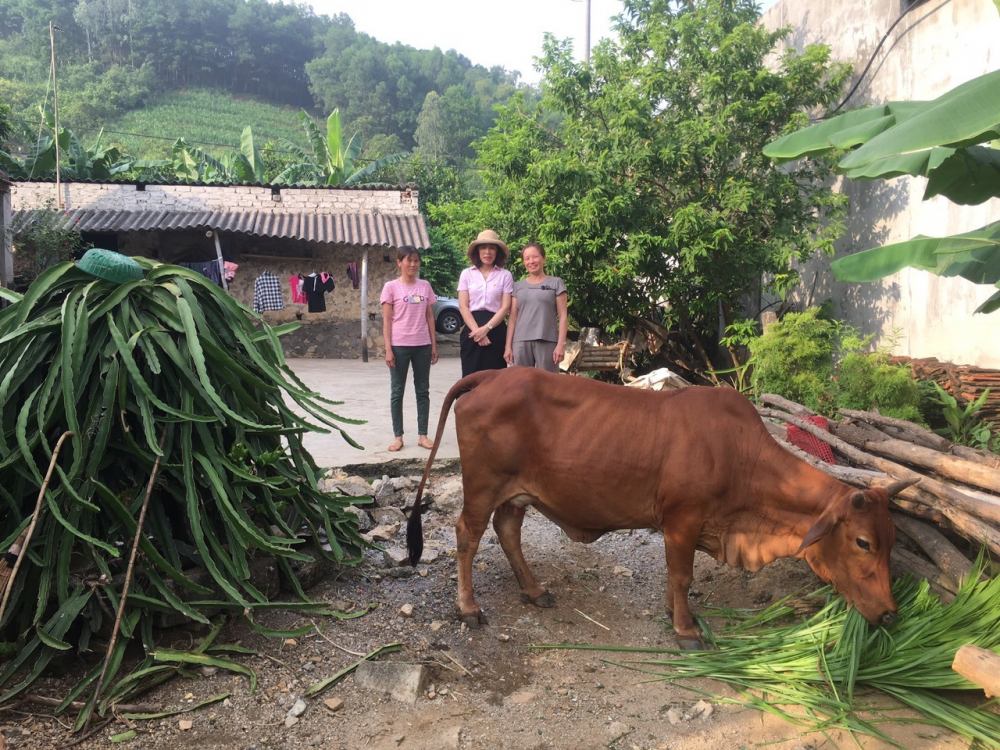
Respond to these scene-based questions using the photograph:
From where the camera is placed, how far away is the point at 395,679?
135 inches

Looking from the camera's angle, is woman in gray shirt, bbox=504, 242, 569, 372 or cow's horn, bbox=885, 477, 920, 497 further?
woman in gray shirt, bbox=504, 242, 569, 372

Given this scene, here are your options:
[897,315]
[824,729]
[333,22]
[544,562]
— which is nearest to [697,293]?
[897,315]

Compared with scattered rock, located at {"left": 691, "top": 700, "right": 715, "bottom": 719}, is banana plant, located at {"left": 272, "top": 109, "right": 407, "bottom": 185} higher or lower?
higher

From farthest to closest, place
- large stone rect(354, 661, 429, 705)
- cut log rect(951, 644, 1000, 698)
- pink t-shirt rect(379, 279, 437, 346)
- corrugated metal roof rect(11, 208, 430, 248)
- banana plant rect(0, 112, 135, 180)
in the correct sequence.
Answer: banana plant rect(0, 112, 135, 180)
corrugated metal roof rect(11, 208, 430, 248)
pink t-shirt rect(379, 279, 437, 346)
large stone rect(354, 661, 429, 705)
cut log rect(951, 644, 1000, 698)

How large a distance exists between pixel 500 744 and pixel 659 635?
4.10 ft

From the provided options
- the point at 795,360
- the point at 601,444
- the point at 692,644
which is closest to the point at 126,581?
the point at 601,444

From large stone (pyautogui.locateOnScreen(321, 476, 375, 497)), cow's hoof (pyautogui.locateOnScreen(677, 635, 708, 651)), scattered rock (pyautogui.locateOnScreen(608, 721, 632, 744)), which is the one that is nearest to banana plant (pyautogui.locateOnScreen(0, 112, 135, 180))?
large stone (pyautogui.locateOnScreen(321, 476, 375, 497))

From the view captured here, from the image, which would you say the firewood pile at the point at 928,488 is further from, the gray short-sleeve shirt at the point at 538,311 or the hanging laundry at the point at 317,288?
the hanging laundry at the point at 317,288

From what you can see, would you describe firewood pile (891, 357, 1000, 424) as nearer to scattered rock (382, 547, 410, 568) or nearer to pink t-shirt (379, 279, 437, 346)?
pink t-shirt (379, 279, 437, 346)

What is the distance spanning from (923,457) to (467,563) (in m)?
2.62

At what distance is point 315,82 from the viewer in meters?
74.5

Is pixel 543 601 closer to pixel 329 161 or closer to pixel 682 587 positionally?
pixel 682 587

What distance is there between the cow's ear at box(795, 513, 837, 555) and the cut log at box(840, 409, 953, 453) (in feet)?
5.92

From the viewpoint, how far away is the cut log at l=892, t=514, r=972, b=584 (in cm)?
348
